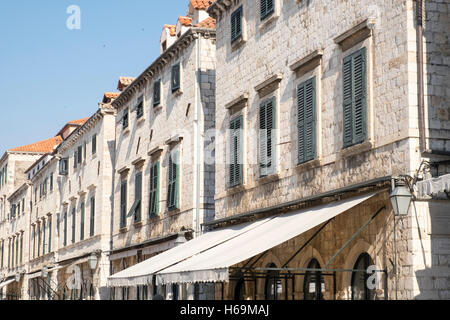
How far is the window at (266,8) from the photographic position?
18688mm

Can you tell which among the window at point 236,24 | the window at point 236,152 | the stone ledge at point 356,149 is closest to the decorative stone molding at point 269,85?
the window at point 236,152

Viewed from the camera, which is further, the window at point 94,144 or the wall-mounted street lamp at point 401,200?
the window at point 94,144

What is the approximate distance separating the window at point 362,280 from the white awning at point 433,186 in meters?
1.95

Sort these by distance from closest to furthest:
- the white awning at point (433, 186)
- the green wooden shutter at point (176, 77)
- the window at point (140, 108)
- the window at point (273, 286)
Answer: the white awning at point (433, 186)
the window at point (273, 286)
the green wooden shutter at point (176, 77)
the window at point (140, 108)

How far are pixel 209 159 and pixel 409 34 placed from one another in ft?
35.4

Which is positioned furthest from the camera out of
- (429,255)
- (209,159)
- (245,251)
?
(209,159)

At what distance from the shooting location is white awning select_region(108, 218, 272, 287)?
57.7 ft

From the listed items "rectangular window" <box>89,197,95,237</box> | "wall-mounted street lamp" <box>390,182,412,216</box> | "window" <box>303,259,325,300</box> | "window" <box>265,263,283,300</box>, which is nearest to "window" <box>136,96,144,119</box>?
"rectangular window" <box>89,197,95,237</box>

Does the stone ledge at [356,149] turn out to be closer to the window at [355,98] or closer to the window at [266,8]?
the window at [355,98]

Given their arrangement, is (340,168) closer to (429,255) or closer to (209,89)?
(429,255)

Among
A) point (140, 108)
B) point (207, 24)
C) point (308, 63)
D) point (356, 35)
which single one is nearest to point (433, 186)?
point (356, 35)

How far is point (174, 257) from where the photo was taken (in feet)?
60.5

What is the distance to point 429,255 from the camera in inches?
517
